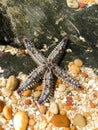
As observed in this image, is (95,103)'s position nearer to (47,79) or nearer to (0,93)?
(47,79)

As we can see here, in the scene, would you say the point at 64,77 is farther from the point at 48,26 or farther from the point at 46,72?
the point at 48,26

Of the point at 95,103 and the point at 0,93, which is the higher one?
the point at 0,93

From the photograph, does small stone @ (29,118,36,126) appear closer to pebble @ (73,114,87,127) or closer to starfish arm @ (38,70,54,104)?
starfish arm @ (38,70,54,104)

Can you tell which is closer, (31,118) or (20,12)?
(31,118)

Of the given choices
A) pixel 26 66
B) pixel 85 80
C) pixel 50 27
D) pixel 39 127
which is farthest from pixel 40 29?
pixel 39 127

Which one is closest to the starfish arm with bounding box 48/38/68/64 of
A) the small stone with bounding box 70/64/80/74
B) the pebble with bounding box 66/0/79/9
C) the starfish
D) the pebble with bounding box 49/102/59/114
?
the starfish

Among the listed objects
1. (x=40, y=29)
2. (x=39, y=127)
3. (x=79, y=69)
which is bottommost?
(x=39, y=127)

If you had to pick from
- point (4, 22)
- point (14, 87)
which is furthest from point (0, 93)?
point (4, 22)
